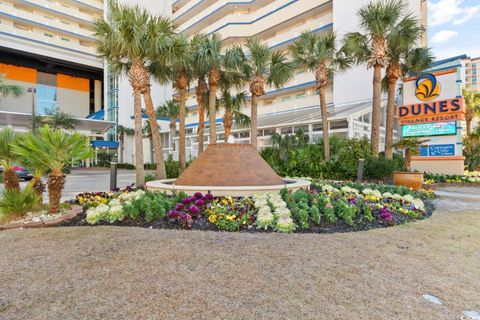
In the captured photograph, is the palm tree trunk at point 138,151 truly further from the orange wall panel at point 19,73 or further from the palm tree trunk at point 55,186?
the orange wall panel at point 19,73

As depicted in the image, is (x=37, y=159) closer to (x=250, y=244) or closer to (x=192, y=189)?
(x=192, y=189)

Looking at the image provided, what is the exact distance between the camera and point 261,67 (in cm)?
1585

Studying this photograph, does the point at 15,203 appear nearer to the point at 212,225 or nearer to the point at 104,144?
the point at 212,225

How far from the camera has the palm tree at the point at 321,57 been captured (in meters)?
16.3

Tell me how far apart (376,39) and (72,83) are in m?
57.1

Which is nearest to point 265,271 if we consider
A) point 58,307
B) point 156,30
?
point 58,307

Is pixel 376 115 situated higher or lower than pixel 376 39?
lower

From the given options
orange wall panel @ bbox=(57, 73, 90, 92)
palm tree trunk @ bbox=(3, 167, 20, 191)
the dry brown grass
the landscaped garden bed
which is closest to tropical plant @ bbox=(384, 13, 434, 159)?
the landscaped garden bed

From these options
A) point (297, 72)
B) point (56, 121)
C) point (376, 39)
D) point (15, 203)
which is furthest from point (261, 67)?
point (56, 121)

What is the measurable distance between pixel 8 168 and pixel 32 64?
54561 mm

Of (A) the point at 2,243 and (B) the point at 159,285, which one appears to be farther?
(A) the point at 2,243

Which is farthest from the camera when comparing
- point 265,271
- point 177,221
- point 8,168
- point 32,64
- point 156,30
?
point 32,64

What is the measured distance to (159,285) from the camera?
3105mm

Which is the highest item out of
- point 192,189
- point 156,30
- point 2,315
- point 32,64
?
point 32,64
